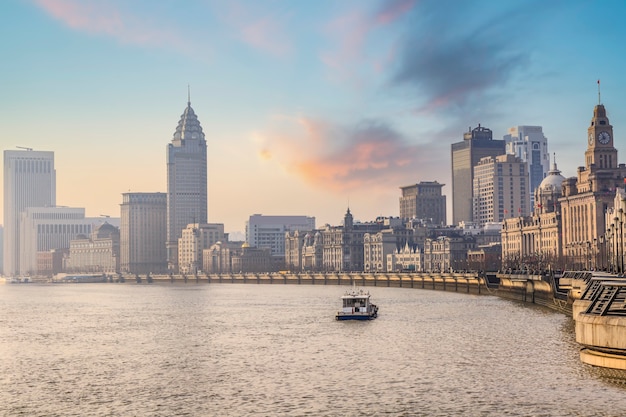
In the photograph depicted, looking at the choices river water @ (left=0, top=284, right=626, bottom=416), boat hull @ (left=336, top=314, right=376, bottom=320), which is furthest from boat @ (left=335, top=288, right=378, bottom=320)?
river water @ (left=0, top=284, right=626, bottom=416)

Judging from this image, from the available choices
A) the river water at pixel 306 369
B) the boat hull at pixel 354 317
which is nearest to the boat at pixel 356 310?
the boat hull at pixel 354 317

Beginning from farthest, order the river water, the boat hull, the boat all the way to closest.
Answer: the boat → the boat hull → the river water

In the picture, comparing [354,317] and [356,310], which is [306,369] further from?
[356,310]

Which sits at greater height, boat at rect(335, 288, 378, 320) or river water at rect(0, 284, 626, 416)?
boat at rect(335, 288, 378, 320)

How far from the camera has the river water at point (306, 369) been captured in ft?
226

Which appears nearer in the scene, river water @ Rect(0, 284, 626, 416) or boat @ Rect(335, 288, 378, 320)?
river water @ Rect(0, 284, 626, 416)

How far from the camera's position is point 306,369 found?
86.8 m

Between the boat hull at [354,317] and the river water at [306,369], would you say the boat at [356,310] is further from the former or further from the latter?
the river water at [306,369]

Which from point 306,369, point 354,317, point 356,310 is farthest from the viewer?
point 356,310

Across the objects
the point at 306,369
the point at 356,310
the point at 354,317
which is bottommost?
the point at 306,369

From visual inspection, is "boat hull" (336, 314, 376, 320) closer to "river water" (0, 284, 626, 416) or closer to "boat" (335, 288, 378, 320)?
"boat" (335, 288, 378, 320)

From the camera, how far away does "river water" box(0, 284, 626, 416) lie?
6888 cm

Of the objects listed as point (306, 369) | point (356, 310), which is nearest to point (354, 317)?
point (356, 310)

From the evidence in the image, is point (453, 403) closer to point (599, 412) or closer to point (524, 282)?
point (599, 412)
